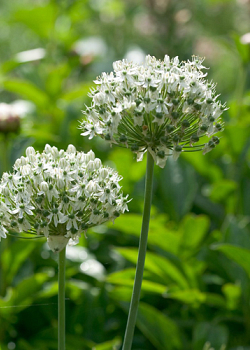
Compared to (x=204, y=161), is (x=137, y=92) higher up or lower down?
lower down

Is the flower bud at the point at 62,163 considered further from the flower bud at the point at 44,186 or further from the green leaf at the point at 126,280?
the green leaf at the point at 126,280

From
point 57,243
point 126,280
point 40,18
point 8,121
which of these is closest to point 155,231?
point 126,280

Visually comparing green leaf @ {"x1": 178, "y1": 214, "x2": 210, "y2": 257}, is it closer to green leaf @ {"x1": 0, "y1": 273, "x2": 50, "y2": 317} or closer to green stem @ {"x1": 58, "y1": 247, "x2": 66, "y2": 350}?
green leaf @ {"x1": 0, "y1": 273, "x2": 50, "y2": 317}

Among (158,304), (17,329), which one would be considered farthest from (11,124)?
(158,304)

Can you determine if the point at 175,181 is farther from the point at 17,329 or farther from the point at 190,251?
the point at 17,329

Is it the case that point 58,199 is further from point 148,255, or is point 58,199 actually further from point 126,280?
point 148,255

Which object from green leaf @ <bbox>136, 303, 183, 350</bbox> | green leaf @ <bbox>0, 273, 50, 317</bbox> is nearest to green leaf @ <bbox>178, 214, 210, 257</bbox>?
green leaf @ <bbox>136, 303, 183, 350</bbox>
